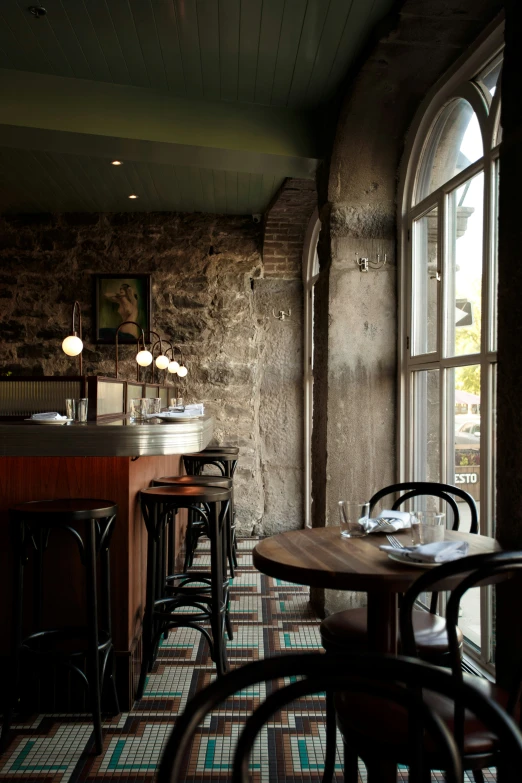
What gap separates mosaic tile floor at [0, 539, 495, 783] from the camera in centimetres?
220

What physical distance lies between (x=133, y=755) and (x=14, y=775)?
0.40 meters

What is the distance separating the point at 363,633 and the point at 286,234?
4.93 metres

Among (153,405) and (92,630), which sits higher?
(153,405)

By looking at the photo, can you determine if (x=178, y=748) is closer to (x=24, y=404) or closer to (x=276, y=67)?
(x=276, y=67)

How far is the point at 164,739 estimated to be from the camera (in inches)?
96.1

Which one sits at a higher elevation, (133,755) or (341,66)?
(341,66)

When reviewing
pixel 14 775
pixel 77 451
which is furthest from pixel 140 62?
pixel 14 775

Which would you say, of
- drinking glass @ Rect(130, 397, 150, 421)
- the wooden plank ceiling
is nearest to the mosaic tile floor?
drinking glass @ Rect(130, 397, 150, 421)

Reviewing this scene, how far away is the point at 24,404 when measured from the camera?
482 centimetres

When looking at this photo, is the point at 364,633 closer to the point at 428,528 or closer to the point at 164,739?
the point at 428,528

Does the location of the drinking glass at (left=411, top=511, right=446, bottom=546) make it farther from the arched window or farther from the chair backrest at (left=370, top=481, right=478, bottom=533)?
the arched window

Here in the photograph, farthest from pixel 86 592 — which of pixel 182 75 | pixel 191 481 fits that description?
pixel 182 75

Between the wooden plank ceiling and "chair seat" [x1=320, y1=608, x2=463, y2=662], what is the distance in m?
2.72

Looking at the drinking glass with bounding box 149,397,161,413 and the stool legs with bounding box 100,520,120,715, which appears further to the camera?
the drinking glass with bounding box 149,397,161,413
